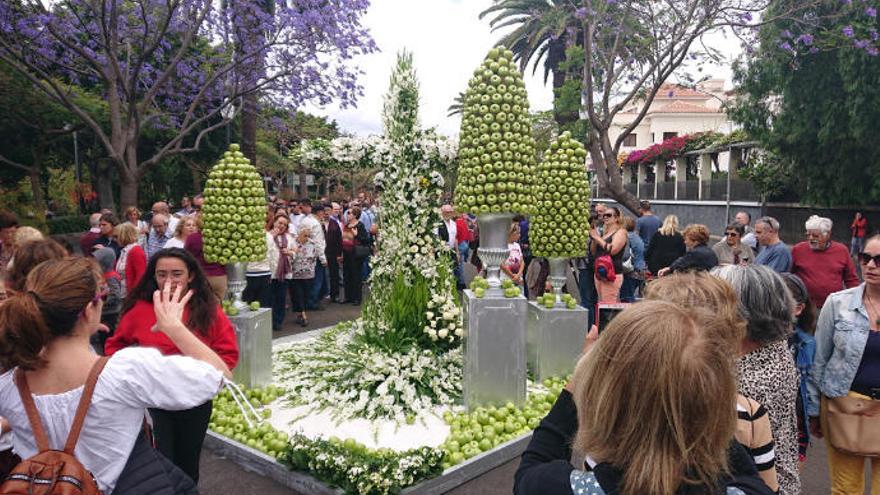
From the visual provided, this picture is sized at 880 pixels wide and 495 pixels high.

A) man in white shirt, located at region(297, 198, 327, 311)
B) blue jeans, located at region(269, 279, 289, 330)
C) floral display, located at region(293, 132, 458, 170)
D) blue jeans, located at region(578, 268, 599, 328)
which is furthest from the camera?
man in white shirt, located at region(297, 198, 327, 311)

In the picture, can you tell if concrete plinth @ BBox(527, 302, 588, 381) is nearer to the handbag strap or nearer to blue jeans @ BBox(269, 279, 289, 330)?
blue jeans @ BBox(269, 279, 289, 330)

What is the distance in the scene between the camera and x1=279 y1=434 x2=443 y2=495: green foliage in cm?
385

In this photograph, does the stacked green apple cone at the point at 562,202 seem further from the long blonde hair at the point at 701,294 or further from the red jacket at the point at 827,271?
the long blonde hair at the point at 701,294

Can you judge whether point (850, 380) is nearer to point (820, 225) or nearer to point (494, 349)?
point (494, 349)

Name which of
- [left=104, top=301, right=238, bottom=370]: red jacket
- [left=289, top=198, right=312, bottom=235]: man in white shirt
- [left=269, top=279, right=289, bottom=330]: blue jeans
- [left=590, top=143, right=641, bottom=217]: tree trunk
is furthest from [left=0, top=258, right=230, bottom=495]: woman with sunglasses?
[left=590, top=143, right=641, bottom=217]: tree trunk

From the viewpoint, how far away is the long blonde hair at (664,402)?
1.36 m

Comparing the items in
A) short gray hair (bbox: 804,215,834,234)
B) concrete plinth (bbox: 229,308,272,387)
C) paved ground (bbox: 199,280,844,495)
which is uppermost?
short gray hair (bbox: 804,215,834,234)

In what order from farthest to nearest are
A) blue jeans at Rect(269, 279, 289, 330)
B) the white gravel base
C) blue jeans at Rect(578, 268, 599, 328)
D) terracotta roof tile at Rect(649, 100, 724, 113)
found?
terracotta roof tile at Rect(649, 100, 724, 113) → blue jeans at Rect(269, 279, 289, 330) → blue jeans at Rect(578, 268, 599, 328) → the white gravel base

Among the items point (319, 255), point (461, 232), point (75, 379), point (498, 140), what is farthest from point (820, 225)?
point (319, 255)

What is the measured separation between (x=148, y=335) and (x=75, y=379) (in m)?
1.51

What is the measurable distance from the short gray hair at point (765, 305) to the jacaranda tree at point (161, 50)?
34.2 feet

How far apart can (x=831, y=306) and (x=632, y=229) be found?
587 centimetres

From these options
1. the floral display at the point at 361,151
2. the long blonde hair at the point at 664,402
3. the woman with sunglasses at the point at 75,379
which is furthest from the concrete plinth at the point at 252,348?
the long blonde hair at the point at 664,402

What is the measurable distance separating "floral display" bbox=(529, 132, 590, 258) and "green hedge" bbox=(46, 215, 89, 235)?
66.0ft
